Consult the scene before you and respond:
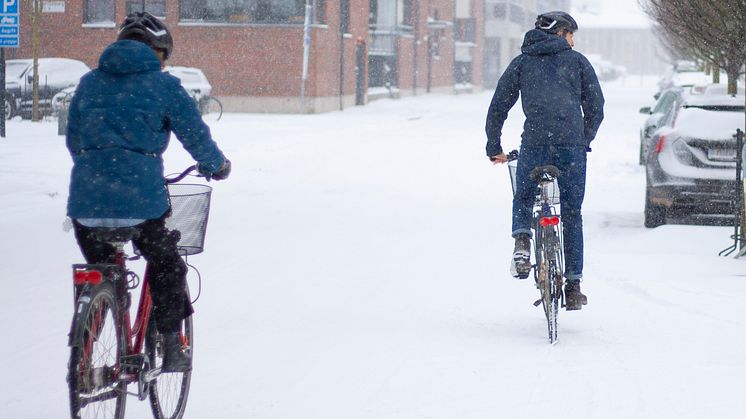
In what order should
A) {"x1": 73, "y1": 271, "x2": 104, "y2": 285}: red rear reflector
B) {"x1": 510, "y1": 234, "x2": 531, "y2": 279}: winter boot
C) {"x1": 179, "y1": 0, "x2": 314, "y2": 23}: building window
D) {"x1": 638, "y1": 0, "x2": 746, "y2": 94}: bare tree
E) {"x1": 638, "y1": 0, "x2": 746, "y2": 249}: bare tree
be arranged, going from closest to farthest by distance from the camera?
{"x1": 73, "y1": 271, "x2": 104, "y2": 285}: red rear reflector < {"x1": 510, "y1": 234, "x2": 531, "y2": 279}: winter boot < {"x1": 638, "y1": 0, "x2": 746, "y2": 249}: bare tree < {"x1": 638, "y1": 0, "x2": 746, "y2": 94}: bare tree < {"x1": 179, "y1": 0, "x2": 314, "y2": 23}: building window

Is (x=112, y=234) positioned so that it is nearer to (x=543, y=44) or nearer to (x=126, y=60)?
(x=126, y=60)

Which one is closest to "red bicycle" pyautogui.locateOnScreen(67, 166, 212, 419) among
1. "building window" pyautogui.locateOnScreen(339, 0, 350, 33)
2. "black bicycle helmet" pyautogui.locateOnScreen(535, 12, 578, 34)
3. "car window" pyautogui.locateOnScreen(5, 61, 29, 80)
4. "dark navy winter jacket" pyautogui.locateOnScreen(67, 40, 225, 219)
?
"dark navy winter jacket" pyautogui.locateOnScreen(67, 40, 225, 219)

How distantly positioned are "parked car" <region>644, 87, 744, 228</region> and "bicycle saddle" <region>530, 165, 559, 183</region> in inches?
223

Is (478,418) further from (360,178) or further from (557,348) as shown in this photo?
(360,178)

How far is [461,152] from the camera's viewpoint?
24219 millimetres

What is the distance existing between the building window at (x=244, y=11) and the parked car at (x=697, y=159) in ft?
98.7

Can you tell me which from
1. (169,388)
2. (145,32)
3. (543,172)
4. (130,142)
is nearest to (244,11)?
(543,172)

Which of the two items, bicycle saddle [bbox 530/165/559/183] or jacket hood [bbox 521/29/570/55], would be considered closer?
bicycle saddle [bbox 530/165/559/183]

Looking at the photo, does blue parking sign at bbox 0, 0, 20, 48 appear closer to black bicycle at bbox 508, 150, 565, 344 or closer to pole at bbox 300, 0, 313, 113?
pole at bbox 300, 0, 313, 113

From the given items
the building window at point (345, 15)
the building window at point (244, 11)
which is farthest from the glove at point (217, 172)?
the building window at point (345, 15)

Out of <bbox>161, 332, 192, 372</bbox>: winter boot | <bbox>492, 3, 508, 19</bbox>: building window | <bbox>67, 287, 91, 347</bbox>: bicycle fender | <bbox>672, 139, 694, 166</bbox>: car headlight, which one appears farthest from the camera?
<bbox>492, 3, 508, 19</bbox>: building window

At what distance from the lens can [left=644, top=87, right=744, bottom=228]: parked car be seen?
40.6 ft

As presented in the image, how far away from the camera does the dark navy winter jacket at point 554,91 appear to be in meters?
7.27

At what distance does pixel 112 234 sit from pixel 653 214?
30.3ft
